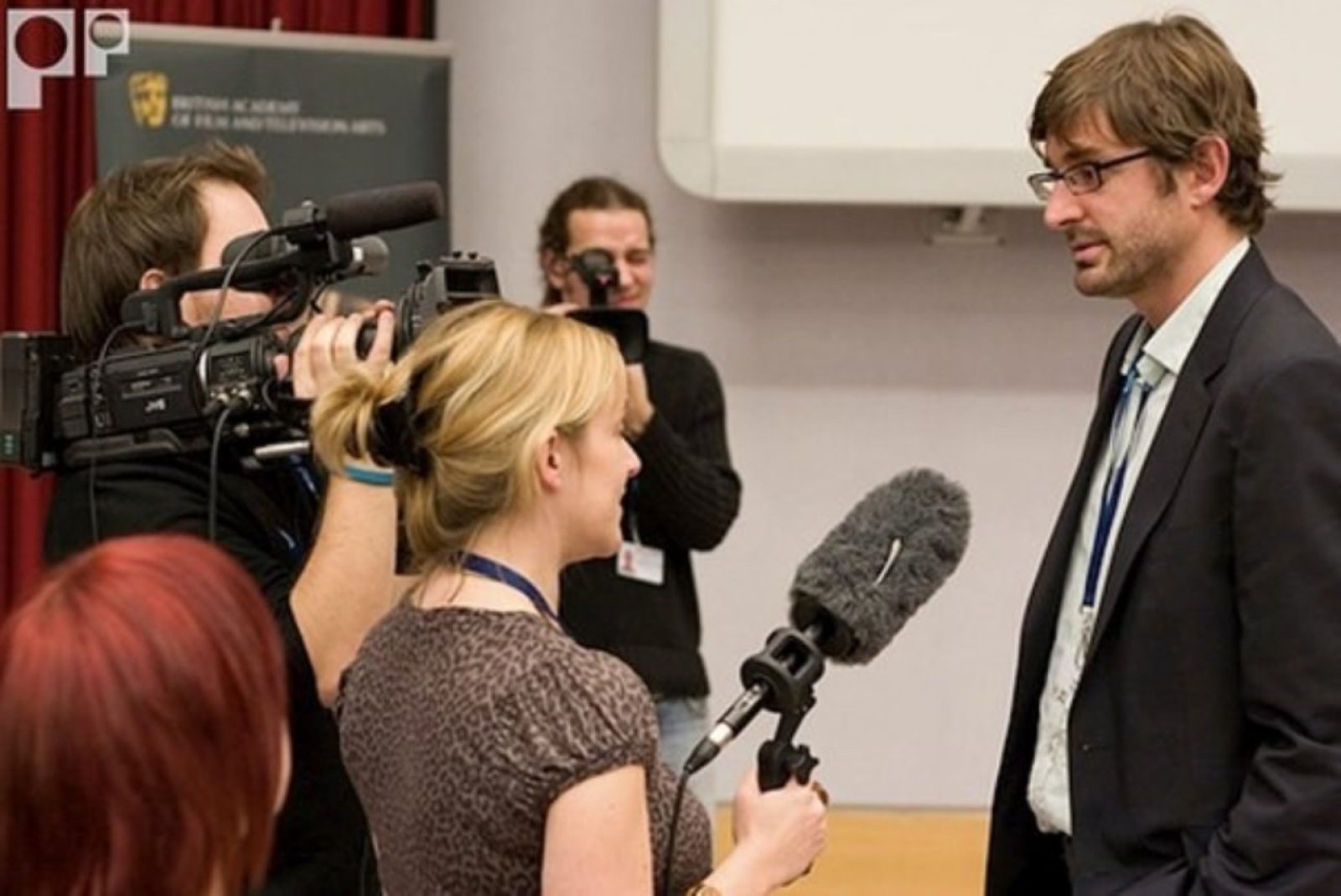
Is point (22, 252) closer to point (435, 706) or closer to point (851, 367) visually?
point (851, 367)

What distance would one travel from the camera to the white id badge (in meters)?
3.25

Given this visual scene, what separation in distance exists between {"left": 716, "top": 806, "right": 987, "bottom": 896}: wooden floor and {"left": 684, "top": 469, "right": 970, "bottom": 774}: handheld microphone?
2010 mm

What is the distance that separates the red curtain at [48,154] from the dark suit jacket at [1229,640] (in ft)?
8.75

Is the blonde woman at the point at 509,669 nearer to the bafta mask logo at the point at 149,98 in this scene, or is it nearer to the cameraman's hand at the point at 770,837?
the cameraman's hand at the point at 770,837

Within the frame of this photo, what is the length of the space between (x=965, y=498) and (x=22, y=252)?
9.29 ft

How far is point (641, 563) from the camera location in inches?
129

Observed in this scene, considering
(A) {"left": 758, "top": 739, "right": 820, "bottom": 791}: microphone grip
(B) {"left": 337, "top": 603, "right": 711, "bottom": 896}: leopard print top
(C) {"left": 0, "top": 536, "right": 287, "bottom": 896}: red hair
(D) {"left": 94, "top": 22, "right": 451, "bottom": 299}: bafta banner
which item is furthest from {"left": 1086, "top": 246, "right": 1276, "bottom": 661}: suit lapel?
(D) {"left": 94, "top": 22, "right": 451, "bottom": 299}: bafta banner

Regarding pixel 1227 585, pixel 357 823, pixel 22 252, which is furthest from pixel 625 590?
pixel 22 252

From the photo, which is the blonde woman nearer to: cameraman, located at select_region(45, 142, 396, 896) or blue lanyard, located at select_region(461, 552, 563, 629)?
blue lanyard, located at select_region(461, 552, 563, 629)

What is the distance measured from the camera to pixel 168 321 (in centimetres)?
209

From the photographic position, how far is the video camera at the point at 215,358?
2.01 m

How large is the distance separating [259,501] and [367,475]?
17 centimetres

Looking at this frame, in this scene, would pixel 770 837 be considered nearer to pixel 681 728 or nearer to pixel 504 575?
pixel 504 575

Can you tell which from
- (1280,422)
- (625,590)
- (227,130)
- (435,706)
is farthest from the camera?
(227,130)
